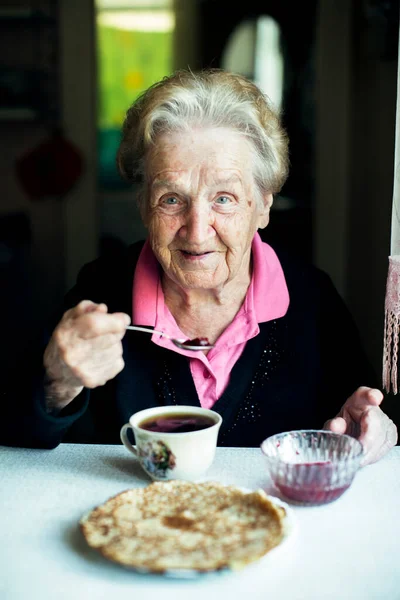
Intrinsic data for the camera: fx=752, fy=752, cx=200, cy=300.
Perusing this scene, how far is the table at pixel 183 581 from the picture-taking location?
2.93 ft

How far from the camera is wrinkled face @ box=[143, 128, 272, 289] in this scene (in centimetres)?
145

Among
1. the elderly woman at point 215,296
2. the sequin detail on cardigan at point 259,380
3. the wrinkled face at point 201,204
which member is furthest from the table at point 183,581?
Answer: the wrinkled face at point 201,204

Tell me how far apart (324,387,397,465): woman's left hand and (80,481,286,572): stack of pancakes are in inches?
10.3

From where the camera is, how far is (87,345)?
1.19 metres

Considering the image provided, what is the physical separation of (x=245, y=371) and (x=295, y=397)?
137mm

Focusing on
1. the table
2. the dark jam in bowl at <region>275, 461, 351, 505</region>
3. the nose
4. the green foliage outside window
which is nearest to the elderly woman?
the nose

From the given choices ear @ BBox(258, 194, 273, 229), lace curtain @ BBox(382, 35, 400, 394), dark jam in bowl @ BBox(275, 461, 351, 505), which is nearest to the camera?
dark jam in bowl @ BBox(275, 461, 351, 505)

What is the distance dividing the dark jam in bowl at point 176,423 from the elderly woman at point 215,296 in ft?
0.55

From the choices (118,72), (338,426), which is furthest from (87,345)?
(118,72)

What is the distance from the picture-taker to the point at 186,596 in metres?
0.88

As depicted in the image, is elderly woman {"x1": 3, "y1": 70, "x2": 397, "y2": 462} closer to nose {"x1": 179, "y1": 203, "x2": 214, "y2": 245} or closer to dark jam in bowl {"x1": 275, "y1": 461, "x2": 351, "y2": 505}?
nose {"x1": 179, "y1": 203, "x2": 214, "y2": 245}

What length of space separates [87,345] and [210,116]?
21.9 inches

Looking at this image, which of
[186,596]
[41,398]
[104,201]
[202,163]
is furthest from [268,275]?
[104,201]

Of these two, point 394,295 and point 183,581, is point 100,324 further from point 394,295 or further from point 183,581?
point 394,295
